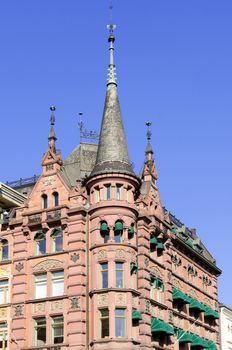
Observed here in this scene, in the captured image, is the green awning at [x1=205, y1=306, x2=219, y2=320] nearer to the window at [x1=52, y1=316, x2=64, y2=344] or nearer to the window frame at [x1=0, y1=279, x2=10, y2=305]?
the window at [x1=52, y1=316, x2=64, y2=344]

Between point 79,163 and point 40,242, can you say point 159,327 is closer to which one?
point 40,242

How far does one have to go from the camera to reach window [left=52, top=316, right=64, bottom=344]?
60.2 m

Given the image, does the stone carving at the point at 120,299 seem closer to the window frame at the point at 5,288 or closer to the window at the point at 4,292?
the window frame at the point at 5,288

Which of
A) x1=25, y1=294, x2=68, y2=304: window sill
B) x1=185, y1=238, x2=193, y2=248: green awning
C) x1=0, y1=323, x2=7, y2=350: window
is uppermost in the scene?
x1=185, y1=238, x2=193, y2=248: green awning

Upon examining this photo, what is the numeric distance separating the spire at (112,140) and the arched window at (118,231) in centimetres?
437

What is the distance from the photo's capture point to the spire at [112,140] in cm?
6275

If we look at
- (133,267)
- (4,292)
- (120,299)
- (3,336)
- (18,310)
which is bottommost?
(3,336)

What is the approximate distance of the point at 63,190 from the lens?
6397cm

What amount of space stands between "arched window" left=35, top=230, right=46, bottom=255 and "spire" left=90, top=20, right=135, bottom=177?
6787 mm

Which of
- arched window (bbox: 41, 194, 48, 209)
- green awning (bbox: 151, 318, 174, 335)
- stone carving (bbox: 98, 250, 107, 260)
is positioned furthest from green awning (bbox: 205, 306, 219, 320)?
arched window (bbox: 41, 194, 48, 209)

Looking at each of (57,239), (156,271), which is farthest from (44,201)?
(156,271)

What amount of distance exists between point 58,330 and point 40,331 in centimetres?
183

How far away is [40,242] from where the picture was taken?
64250mm

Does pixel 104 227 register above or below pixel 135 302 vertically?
above
